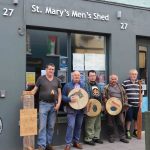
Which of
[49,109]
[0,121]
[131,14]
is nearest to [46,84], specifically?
[49,109]

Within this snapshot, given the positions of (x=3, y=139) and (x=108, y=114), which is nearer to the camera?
(x=3, y=139)

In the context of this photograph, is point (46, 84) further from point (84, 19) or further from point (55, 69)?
point (84, 19)

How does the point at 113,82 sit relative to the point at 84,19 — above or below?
below

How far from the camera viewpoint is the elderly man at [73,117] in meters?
9.01

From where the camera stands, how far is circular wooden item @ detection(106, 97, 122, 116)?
971cm

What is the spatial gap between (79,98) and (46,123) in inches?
37.2

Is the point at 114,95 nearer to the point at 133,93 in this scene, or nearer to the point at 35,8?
the point at 133,93

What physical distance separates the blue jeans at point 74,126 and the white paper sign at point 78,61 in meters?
1.33

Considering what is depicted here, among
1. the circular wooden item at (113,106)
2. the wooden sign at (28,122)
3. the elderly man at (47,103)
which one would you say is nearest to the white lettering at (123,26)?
the circular wooden item at (113,106)

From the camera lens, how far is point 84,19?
991 centimetres

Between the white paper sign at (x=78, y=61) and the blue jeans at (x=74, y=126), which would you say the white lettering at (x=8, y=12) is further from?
the blue jeans at (x=74, y=126)

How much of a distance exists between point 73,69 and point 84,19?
1.26 m

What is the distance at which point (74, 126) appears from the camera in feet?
30.4

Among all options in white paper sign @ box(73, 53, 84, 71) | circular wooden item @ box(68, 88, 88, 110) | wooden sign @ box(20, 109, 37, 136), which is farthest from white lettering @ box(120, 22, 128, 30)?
wooden sign @ box(20, 109, 37, 136)
